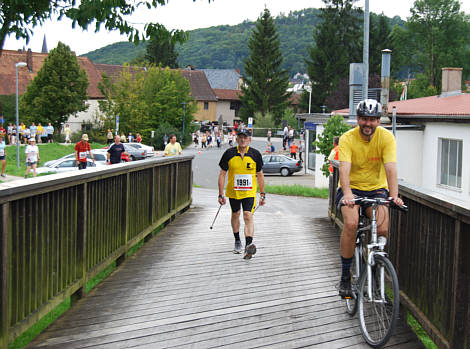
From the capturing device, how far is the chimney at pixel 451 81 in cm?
3525

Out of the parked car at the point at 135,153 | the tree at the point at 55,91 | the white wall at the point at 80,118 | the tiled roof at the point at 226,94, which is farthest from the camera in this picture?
the tiled roof at the point at 226,94

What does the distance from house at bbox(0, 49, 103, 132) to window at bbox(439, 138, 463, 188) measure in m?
53.6

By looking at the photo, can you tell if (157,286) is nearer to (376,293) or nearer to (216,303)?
(216,303)

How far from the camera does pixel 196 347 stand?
4.77m

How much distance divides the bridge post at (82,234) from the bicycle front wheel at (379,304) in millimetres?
2599

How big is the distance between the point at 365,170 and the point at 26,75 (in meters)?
80.9

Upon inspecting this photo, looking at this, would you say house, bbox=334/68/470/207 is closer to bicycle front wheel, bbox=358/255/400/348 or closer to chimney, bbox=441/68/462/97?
chimney, bbox=441/68/462/97

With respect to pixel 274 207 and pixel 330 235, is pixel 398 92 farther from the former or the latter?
pixel 330 235

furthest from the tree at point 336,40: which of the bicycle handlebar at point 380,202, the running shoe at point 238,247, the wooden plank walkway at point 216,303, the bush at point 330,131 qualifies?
the bicycle handlebar at point 380,202

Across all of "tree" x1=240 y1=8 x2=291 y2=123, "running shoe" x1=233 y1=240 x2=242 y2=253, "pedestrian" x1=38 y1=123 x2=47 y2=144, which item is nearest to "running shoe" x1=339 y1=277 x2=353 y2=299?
"running shoe" x1=233 y1=240 x2=242 y2=253

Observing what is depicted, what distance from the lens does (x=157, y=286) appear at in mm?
6773

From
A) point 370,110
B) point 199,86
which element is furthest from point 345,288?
point 199,86

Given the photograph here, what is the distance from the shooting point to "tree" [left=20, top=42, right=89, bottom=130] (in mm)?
67875

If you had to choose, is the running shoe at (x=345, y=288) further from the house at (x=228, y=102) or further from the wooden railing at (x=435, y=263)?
the house at (x=228, y=102)
